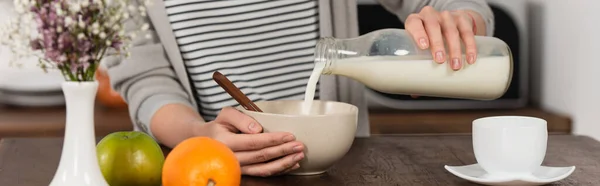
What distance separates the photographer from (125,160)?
962 millimetres

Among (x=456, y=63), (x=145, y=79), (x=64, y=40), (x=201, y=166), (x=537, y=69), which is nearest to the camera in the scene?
(x=64, y=40)

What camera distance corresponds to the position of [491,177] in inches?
40.2

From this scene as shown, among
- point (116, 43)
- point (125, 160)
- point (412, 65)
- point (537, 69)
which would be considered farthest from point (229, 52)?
point (537, 69)

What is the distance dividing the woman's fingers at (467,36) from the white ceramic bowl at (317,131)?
0.17 metres

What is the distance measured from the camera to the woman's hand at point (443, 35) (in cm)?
111

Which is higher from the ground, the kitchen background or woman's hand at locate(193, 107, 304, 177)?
woman's hand at locate(193, 107, 304, 177)

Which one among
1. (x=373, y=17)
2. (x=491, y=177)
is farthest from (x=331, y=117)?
(x=373, y=17)

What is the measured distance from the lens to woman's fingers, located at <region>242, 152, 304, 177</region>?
1038 millimetres

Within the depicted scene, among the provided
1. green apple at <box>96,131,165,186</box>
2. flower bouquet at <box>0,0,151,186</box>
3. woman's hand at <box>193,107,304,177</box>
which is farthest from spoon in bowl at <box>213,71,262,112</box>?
flower bouquet at <box>0,0,151,186</box>

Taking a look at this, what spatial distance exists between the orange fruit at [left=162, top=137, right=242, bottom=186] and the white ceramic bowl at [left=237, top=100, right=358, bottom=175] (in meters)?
0.13

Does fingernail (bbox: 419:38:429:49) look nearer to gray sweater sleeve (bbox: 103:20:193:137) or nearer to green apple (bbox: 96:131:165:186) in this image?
green apple (bbox: 96:131:165:186)

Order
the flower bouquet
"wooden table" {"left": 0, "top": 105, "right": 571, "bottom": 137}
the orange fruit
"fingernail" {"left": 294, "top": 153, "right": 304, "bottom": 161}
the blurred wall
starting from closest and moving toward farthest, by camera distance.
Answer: the flower bouquet
the orange fruit
"fingernail" {"left": 294, "top": 153, "right": 304, "bottom": 161}
the blurred wall
"wooden table" {"left": 0, "top": 105, "right": 571, "bottom": 137}

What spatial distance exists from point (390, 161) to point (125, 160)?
1.24ft

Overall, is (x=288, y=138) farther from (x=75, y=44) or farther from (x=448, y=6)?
(x=448, y=6)
